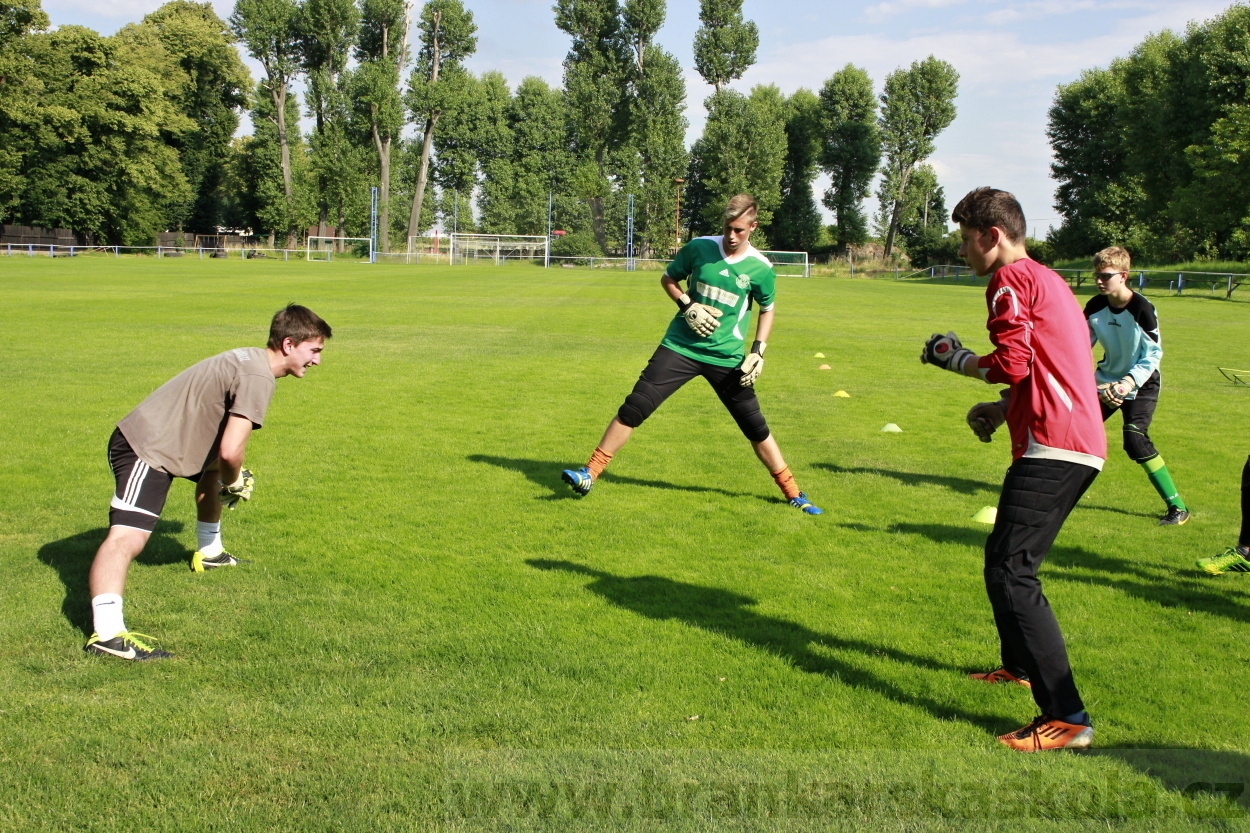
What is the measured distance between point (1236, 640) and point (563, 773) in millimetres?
3580

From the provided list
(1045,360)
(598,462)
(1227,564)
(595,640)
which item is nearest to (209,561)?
(595,640)

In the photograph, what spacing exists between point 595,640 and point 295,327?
2.05 meters

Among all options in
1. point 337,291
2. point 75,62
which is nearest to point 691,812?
point 337,291

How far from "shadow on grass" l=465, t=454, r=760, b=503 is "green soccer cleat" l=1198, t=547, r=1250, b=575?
2.79m

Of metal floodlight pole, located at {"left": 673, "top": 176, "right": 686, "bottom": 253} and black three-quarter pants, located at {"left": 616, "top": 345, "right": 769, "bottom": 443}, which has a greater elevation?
metal floodlight pole, located at {"left": 673, "top": 176, "right": 686, "bottom": 253}

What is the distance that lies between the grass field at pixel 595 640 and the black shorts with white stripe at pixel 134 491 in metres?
0.54

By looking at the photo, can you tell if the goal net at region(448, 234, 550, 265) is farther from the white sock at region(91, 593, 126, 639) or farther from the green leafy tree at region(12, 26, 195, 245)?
the white sock at region(91, 593, 126, 639)

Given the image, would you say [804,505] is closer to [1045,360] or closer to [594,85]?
[1045,360]

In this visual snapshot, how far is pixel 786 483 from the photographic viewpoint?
737cm

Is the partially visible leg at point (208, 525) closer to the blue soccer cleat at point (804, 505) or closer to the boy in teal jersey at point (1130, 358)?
the blue soccer cleat at point (804, 505)

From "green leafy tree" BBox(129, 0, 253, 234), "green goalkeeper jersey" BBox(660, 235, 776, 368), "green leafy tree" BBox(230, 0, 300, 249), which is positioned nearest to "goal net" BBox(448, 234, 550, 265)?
"green leafy tree" BBox(230, 0, 300, 249)

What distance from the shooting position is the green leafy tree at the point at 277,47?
235ft

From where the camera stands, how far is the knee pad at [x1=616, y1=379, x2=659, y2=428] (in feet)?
23.9

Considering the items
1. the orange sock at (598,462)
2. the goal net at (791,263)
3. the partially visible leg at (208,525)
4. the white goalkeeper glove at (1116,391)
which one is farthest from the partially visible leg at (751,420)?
the goal net at (791,263)
